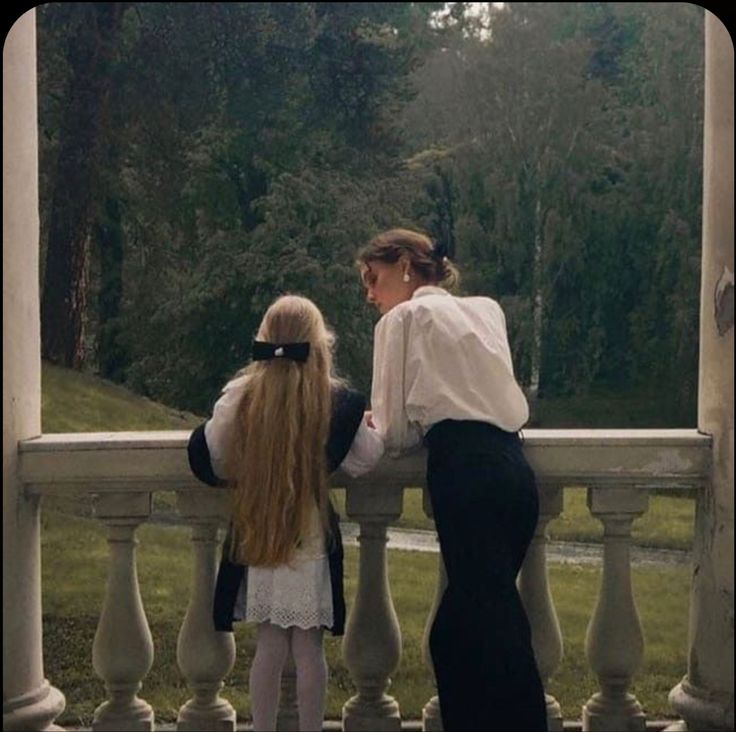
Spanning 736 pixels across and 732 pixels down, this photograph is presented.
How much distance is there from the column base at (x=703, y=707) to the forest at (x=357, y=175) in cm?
1322

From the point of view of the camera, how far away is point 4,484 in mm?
3703

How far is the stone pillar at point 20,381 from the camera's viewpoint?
143 inches

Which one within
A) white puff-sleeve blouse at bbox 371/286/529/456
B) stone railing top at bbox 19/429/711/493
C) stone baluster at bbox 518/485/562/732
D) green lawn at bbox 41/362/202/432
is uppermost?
white puff-sleeve blouse at bbox 371/286/529/456

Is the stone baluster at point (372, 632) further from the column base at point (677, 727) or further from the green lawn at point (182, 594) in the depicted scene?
the green lawn at point (182, 594)

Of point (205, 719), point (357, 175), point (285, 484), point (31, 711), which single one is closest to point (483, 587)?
point (285, 484)

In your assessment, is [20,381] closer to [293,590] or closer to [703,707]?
[293,590]

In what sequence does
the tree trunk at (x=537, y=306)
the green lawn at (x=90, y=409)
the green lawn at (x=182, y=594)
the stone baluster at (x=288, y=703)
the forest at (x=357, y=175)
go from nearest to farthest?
the stone baluster at (x=288, y=703) → the green lawn at (x=182, y=594) → the green lawn at (x=90, y=409) → the forest at (x=357, y=175) → the tree trunk at (x=537, y=306)

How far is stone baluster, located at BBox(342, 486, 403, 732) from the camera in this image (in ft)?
12.3

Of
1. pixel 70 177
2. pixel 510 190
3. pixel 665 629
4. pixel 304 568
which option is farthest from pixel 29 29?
pixel 510 190

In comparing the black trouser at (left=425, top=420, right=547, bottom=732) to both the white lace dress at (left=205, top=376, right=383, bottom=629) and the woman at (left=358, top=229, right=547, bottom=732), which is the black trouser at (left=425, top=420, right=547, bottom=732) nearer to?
the woman at (left=358, top=229, right=547, bottom=732)

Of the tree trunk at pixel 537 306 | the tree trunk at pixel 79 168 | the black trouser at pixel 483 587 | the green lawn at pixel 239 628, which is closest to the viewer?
the black trouser at pixel 483 587

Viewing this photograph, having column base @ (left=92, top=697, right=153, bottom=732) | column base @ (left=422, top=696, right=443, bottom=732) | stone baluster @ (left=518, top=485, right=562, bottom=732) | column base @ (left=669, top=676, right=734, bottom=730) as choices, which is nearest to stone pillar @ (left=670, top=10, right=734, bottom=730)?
column base @ (left=669, top=676, right=734, bottom=730)

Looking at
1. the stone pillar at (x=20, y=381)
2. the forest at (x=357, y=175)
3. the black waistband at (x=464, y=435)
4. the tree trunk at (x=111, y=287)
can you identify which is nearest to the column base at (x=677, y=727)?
the black waistband at (x=464, y=435)

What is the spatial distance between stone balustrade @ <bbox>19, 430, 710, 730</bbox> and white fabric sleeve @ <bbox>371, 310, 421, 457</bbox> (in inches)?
3.0
